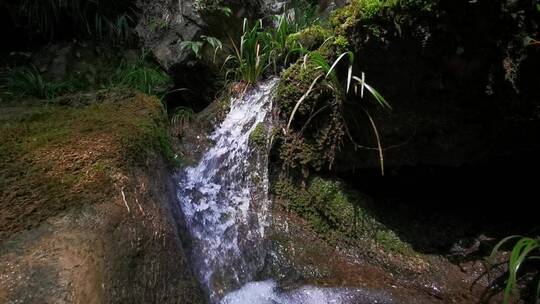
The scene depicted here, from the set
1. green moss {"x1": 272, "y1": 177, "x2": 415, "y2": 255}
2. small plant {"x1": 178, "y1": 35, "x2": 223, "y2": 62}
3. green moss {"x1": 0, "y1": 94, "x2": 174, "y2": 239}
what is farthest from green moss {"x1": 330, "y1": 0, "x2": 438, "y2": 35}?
small plant {"x1": 178, "y1": 35, "x2": 223, "y2": 62}

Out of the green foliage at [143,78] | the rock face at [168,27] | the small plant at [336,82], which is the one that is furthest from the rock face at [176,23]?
the small plant at [336,82]

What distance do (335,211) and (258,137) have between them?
0.86 meters

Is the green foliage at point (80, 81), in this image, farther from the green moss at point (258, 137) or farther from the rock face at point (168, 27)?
the green moss at point (258, 137)

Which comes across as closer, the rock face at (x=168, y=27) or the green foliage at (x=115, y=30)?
the rock face at (x=168, y=27)

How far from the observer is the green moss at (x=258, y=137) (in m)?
2.98

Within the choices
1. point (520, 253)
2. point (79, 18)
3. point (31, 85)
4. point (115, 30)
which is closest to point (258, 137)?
point (520, 253)

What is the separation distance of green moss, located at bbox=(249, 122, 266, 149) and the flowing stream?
0.18 feet

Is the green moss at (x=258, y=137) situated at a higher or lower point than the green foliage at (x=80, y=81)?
lower

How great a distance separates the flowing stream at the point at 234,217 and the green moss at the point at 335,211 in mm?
Result: 228

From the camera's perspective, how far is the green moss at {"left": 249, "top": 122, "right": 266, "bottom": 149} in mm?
2982

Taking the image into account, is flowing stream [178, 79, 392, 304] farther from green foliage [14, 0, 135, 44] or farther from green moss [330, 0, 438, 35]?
green foliage [14, 0, 135, 44]

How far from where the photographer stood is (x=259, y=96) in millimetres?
3486

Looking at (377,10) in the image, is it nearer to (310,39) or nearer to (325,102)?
(325,102)

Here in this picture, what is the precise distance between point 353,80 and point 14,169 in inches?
83.1
